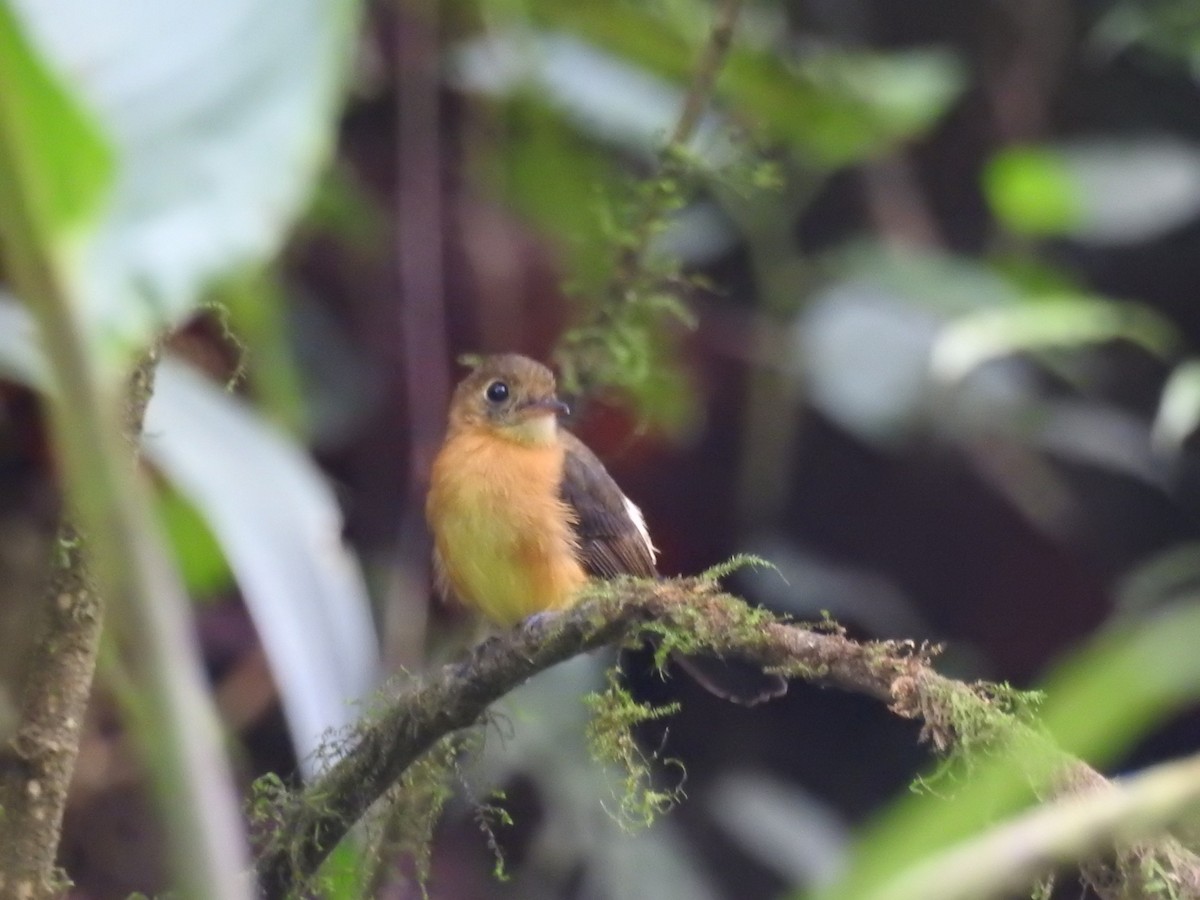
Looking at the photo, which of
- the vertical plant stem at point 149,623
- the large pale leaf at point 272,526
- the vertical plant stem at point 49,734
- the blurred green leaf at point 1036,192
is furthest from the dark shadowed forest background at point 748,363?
the vertical plant stem at point 149,623

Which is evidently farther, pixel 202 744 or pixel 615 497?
pixel 615 497

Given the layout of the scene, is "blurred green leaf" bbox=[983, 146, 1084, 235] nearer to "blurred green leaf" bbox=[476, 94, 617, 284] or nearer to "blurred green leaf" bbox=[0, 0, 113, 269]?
"blurred green leaf" bbox=[476, 94, 617, 284]

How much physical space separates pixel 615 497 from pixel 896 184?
209cm

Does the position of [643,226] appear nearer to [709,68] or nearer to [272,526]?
[709,68]

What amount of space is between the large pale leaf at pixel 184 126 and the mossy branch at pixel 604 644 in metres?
0.91

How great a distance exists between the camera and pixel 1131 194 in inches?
169

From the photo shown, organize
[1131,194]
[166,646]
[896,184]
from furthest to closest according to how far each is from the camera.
Answer: [896,184] < [1131,194] < [166,646]

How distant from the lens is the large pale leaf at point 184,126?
666 mm

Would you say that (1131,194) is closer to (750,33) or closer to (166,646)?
(750,33)

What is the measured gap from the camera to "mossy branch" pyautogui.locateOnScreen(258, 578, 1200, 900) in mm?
1490

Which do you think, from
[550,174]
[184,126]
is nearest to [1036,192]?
[550,174]

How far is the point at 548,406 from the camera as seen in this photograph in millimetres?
3439

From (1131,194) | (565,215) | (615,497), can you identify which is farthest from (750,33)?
(615,497)

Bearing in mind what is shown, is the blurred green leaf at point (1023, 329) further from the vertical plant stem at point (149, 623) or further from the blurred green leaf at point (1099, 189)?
the vertical plant stem at point (149, 623)
